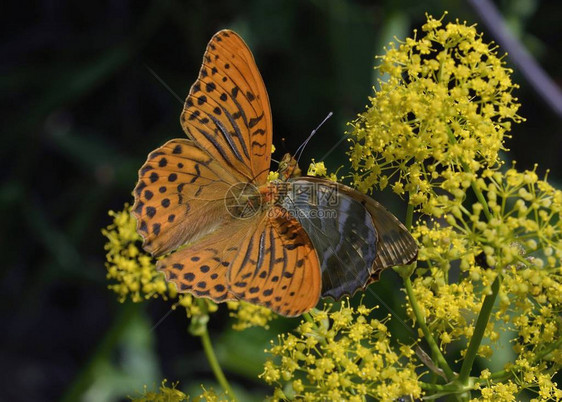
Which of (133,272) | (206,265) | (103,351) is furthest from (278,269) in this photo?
(103,351)

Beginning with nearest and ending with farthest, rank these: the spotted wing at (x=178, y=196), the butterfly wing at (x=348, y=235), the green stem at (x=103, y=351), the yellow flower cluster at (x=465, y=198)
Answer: the yellow flower cluster at (x=465, y=198)
the butterfly wing at (x=348, y=235)
the spotted wing at (x=178, y=196)
the green stem at (x=103, y=351)

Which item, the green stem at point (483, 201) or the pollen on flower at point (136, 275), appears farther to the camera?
the pollen on flower at point (136, 275)

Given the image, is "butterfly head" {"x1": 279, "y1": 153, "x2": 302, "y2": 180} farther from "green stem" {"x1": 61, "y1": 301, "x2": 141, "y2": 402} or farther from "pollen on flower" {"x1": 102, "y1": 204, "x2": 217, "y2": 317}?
"green stem" {"x1": 61, "y1": 301, "x2": 141, "y2": 402}

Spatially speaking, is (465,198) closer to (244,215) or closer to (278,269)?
(278,269)

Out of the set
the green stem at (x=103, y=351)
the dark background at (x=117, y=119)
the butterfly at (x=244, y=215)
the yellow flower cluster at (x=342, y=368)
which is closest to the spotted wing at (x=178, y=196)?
the butterfly at (x=244, y=215)

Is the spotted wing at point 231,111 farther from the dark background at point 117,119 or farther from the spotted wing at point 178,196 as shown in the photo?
the dark background at point 117,119

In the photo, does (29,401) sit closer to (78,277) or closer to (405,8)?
(78,277)

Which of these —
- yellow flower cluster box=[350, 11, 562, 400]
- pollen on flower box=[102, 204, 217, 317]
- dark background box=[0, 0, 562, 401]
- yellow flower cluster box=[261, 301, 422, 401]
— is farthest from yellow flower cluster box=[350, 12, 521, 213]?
dark background box=[0, 0, 562, 401]
